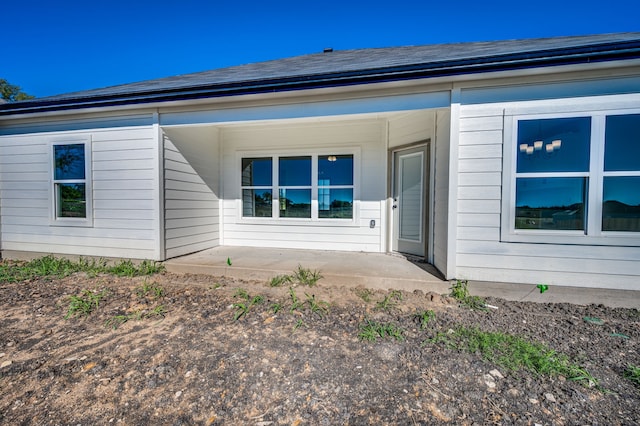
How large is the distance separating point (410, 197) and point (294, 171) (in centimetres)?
234

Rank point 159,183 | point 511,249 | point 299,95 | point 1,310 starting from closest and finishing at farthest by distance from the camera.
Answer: point 1,310, point 511,249, point 299,95, point 159,183

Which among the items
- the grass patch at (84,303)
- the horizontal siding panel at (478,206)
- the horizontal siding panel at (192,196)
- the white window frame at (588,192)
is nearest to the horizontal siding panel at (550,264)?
the white window frame at (588,192)

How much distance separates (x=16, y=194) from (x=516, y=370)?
8016 millimetres

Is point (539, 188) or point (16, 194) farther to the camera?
point (16, 194)

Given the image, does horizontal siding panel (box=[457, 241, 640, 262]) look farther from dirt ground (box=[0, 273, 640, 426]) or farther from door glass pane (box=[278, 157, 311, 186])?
door glass pane (box=[278, 157, 311, 186])

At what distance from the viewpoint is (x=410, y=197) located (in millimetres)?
5102

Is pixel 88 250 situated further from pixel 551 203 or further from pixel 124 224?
pixel 551 203

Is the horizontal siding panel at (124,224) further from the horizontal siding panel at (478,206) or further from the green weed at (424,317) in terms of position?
the horizontal siding panel at (478,206)

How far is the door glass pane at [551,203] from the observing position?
3.36 meters

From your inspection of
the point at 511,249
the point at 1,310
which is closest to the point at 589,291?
the point at 511,249

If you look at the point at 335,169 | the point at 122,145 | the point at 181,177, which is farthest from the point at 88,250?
the point at 335,169

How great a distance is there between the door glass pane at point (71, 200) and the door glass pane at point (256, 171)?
9.17 ft

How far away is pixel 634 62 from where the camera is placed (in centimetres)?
305

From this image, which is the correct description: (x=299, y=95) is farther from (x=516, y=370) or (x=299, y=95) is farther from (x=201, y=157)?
(x=516, y=370)
